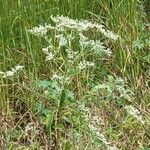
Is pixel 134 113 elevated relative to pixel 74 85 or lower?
elevated

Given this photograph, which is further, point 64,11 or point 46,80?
point 64,11

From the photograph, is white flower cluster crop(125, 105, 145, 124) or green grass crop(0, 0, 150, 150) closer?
white flower cluster crop(125, 105, 145, 124)

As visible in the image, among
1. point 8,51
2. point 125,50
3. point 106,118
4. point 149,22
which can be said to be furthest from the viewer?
point 149,22

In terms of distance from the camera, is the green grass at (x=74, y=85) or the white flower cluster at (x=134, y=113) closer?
the white flower cluster at (x=134, y=113)

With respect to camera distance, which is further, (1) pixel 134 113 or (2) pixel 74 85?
(2) pixel 74 85

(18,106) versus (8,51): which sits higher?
(8,51)

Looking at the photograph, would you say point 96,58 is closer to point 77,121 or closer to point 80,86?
point 80,86

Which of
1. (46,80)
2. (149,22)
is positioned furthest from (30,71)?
(149,22)

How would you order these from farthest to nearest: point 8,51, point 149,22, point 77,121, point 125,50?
point 149,22
point 125,50
point 8,51
point 77,121
